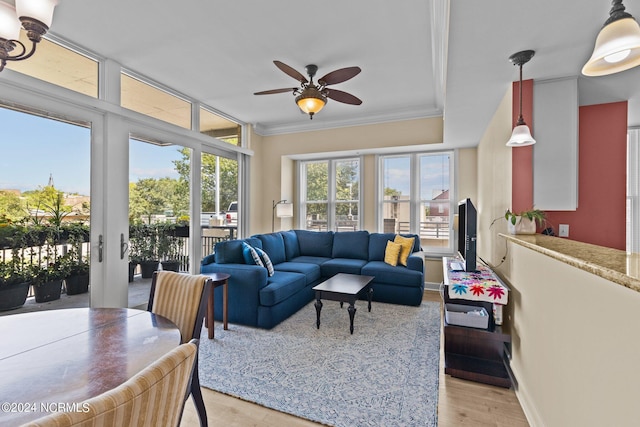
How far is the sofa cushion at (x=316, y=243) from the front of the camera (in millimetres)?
5293

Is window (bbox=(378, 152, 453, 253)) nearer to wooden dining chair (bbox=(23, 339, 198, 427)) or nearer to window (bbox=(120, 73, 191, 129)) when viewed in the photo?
window (bbox=(120, 73, 191, 129))

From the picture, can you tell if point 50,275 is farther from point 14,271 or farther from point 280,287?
point 280,287

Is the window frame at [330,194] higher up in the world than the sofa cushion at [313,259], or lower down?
higher up

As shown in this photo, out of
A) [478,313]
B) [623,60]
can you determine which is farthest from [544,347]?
[623,60]

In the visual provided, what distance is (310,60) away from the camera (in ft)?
10.2

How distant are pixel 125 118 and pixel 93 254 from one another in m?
1.50

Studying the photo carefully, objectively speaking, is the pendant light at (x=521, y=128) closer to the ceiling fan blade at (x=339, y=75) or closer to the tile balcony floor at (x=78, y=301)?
the ceiling fan blade at (x=339, y=75)

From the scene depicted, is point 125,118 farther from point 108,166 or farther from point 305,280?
point 305,280

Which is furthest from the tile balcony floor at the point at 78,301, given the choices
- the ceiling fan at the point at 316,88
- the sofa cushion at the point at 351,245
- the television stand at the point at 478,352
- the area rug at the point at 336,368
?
the television stand at the point at 478,352

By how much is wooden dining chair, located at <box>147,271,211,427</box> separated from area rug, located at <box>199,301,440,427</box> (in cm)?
68

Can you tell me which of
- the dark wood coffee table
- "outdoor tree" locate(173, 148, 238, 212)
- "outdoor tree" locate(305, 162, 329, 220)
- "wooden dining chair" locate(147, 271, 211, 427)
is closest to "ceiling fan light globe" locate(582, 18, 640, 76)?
"wooden dining chair" locate(147, 271, 211, 427)

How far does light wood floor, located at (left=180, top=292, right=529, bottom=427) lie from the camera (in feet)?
6.05

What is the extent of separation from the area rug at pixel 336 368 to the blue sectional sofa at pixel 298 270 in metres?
0.21

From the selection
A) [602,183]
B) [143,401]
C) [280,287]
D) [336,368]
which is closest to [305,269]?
[280,287]
